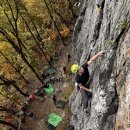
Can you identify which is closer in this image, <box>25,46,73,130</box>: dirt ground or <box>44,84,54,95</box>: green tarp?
<box>25,46,73,130</box>: dirt ground

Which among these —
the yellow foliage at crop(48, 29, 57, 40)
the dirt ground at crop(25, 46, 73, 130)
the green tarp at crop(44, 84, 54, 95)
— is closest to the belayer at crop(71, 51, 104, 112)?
the dirt ground at crop(25, 46, 73, 130)

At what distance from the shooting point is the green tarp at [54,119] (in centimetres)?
2621

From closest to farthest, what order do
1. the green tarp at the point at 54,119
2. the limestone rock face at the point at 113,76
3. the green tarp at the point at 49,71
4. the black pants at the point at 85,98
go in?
1. the limestone rock face at the point at 113,76
2. the black pants at the point at 85,98
3. the green tarp at the point at 54,119
4. the green tarp at the point at 49,71

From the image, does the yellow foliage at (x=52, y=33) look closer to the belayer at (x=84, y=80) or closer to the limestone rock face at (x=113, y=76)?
the limestone rock face at (x=113, y=76)

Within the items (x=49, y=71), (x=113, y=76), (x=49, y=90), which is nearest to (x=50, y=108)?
(x=49, y=90)

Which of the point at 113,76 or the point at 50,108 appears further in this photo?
the point at 50,108

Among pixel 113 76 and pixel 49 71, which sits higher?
pixel 113 76

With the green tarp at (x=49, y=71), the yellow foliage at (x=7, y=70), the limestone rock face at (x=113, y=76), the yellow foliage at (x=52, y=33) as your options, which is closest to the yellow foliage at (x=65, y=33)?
the yellow foliage at (x=52, y=33)

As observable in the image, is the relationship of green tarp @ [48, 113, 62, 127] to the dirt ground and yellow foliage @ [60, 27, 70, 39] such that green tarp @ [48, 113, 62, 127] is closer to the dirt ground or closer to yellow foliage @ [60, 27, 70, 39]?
the dirt ground

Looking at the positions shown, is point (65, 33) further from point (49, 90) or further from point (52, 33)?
point (49, 90)

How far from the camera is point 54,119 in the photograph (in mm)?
26703

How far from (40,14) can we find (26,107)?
12.4 metres

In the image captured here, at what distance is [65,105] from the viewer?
27.6 m

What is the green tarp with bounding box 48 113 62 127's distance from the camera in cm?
2621
